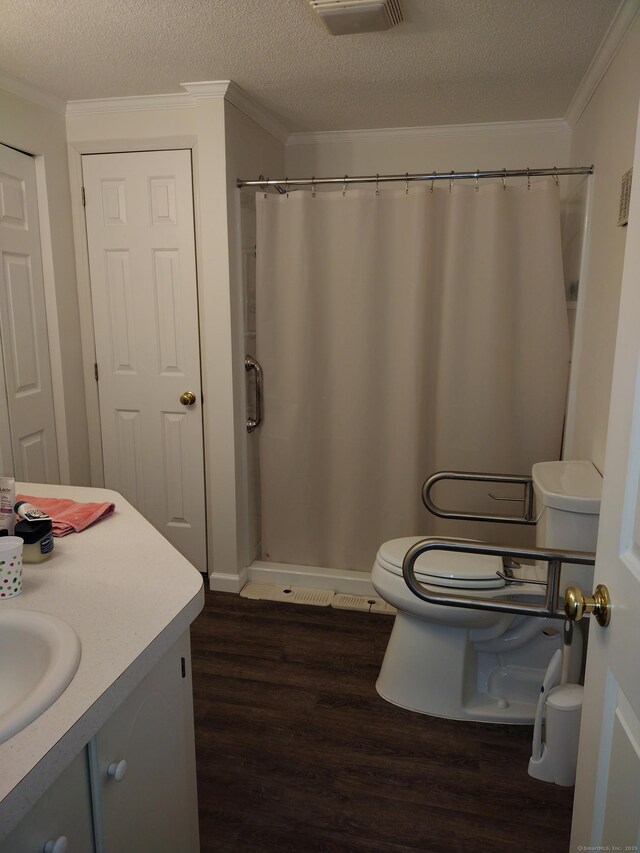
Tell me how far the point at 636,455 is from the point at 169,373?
8.08ft

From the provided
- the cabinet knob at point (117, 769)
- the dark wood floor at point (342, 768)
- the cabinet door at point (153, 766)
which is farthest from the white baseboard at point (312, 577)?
the cabinet knob at point (117, 769)

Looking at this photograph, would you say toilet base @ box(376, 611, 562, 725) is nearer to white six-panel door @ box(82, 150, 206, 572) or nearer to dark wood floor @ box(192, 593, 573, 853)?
dark wood floor @ box(192, 593, 573, 853)

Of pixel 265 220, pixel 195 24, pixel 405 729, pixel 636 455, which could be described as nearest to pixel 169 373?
pixel 265 220

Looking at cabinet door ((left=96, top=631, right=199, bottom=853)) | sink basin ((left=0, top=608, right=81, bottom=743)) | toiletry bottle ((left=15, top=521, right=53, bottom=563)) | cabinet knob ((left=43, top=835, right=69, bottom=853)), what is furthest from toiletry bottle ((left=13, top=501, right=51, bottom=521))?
cabinet knob ((left=43, top=835, right=69, bottom=853))

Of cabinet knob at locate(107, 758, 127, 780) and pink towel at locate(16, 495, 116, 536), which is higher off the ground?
pink towel at locate(16, 495, 116, 536)

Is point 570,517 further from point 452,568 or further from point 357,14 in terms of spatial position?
point 357,14

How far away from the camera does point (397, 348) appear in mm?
2895

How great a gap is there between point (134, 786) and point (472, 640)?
140 centimetres

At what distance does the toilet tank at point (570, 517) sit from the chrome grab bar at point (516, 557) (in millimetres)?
369

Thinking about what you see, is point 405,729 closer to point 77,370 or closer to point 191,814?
point 191,814

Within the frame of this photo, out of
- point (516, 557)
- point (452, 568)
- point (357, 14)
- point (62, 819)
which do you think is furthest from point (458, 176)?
point (62, 819)

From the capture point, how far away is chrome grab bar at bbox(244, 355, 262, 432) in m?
3.07

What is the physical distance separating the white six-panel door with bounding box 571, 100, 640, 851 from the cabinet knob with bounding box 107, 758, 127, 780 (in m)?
0.76

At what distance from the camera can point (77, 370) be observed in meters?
3.09
